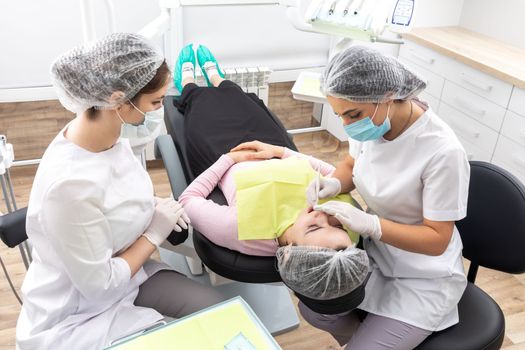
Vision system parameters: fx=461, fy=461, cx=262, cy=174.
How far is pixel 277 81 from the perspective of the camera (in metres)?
2.96

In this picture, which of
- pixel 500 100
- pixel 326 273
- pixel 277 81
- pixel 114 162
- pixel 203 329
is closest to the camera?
pixel 203 329

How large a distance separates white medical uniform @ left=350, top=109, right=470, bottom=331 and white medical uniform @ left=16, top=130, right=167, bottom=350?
0.64 meters

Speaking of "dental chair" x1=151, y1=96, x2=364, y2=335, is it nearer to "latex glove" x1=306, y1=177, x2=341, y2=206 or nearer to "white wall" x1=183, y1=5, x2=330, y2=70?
"latex glove" x1=306, y1=177, x2=341, y2=206

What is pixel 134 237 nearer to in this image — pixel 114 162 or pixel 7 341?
pixel 114 162

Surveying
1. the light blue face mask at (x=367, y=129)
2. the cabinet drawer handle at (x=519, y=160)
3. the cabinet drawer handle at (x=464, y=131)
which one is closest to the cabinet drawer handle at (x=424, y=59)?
the cabinet drawer handle at (x=464, y=131)

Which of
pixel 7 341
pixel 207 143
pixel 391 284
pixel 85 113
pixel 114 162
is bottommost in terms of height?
pixel 7 341

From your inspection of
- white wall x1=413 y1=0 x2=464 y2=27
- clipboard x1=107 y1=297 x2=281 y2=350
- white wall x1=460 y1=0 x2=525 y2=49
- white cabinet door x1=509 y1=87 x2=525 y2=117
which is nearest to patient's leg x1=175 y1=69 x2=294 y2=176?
clipboard x1=107 y1=297 x2=281 y2=350

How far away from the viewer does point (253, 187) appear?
1.43 meters

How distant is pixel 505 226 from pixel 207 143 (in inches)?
41.4

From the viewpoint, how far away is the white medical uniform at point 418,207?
45.8 inches

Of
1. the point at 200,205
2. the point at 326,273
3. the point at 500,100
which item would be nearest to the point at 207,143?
the point at 200,205

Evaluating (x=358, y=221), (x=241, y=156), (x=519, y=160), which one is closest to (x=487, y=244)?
(x=358, y=221)

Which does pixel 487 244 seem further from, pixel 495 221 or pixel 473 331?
pixel 473 331

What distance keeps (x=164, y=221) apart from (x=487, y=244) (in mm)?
926
